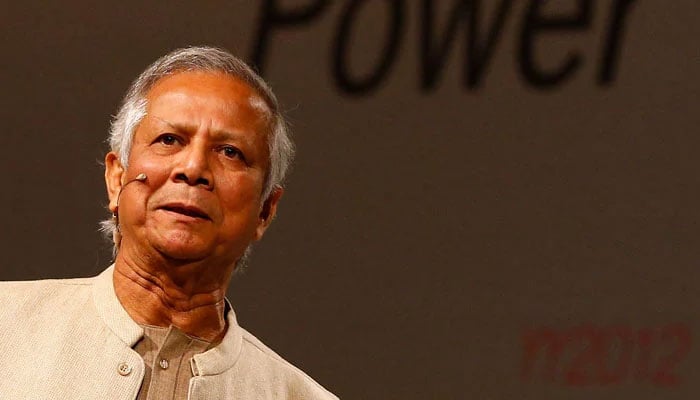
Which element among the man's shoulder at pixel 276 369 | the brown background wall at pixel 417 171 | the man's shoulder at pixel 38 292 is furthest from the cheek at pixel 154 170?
the brown background wall at pixel 417 171

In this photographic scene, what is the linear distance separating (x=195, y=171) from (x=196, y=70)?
0.64ft

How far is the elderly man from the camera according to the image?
176cm

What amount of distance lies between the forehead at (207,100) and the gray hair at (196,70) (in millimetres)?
11

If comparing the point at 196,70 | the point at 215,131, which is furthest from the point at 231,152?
the point at 196,70

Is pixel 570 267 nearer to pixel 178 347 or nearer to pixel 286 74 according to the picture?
pixel 286 74

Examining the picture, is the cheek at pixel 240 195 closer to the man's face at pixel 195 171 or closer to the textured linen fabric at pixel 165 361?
the man's face at pixel 195 171

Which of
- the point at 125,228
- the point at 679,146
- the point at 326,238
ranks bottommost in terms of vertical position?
the point at 326,238

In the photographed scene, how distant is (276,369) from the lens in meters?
2.04

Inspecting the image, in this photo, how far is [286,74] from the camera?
319 centimetres

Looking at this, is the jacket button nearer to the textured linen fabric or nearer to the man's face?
the textured linen fabric

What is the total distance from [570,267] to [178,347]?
1.53 m

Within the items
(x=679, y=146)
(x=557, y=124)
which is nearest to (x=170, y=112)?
(x=557, y=124)

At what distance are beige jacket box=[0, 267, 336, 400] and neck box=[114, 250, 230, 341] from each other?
0.03 m

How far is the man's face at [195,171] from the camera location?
1811 millimetres
